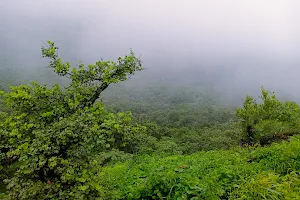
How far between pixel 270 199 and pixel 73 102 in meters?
4.67

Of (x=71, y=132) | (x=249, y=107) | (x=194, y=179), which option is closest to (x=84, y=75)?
(x=71, y=132)

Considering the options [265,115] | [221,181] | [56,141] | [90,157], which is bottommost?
[221,181]

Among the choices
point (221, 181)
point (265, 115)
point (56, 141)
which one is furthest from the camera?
point (265, 115)

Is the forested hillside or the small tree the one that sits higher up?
the small tree

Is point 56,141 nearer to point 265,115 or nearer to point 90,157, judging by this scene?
point 90,157

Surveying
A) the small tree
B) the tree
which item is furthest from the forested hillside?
the small tree

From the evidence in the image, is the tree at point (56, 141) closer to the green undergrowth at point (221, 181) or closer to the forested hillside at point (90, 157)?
the forested hillside at point (90, 157)

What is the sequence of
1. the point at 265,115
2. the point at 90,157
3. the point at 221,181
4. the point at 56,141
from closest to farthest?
the point at 56,141, the point at 90,157, the point at 221,181, the point at 265,115

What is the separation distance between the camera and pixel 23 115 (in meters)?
6.19

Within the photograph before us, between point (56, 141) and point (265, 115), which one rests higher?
point (265, 115)

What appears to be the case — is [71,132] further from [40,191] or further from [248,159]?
[248,159]

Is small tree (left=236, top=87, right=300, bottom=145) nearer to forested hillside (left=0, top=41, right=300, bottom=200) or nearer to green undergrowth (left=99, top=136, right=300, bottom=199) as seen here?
forested hillside (left=0, top=41, right=300, bottom=200)

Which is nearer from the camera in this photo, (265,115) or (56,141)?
(56,141)

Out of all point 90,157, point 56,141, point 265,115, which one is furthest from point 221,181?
point 265,115
